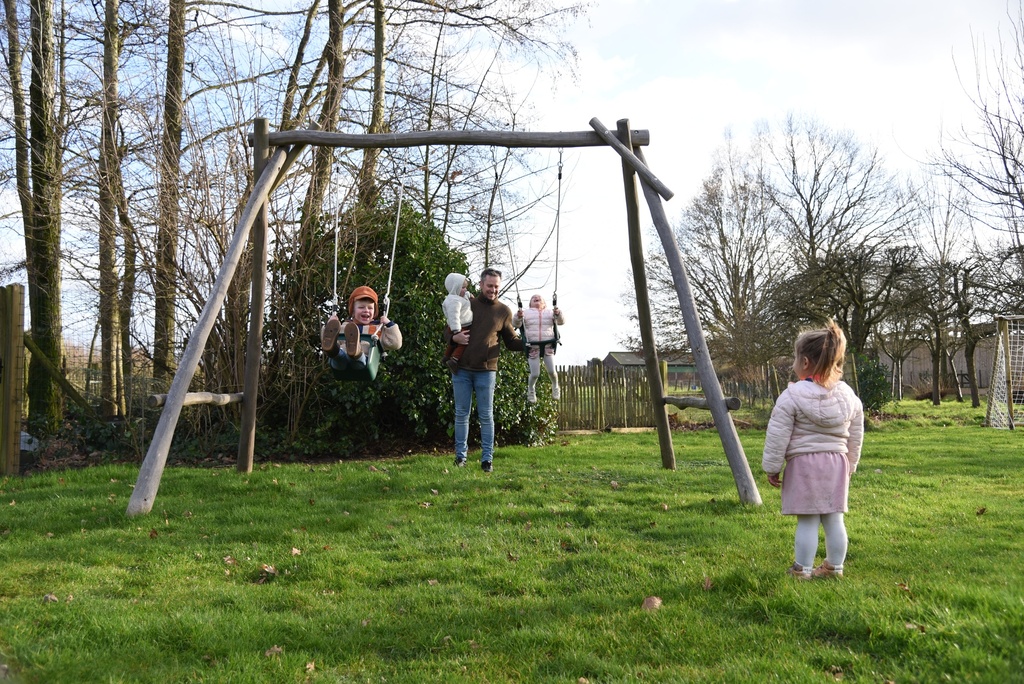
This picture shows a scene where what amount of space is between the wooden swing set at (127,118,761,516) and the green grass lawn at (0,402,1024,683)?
1.48 ft

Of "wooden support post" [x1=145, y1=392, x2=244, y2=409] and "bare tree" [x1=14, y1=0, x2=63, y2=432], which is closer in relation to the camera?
"wooden support post" [x1=145, y1=392, x2=244, y2=409]

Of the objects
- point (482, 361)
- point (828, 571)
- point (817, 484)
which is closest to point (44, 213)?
point (482, 361)

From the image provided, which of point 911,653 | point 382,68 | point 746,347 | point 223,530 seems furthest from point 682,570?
point 746,347

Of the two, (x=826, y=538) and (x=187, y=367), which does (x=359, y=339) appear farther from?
(x=826, y=538)

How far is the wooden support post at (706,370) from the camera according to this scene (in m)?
6.96

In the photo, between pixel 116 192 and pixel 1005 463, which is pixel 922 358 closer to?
pixel 1005 463

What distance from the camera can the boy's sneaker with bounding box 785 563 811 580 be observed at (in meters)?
4.55

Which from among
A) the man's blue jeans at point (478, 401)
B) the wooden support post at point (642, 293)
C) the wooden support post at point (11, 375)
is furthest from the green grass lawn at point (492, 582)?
the wooden support post at point (11, 375)

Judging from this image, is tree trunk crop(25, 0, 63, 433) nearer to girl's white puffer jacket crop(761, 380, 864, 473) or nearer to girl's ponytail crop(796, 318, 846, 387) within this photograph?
girl's white puffer jacket crop(761, 380, 864, 473)

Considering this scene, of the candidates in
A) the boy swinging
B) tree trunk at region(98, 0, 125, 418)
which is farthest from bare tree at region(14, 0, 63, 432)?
the boy swinging

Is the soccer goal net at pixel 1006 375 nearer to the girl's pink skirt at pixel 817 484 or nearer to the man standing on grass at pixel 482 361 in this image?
the man standing on grass at pixel 482 361

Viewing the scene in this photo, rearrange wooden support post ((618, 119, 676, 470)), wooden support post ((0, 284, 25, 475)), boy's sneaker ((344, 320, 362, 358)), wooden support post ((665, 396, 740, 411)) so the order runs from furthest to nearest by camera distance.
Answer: wooden support post ((0, 284, 25, 475))
wooden support post ((618, 119, 676, 470))
boy's sneaker ((344, 320, 362, 358))
wooden support post ((665, 396, 740, 411))

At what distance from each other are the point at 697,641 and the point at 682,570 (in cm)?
119

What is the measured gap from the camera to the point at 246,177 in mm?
10102
